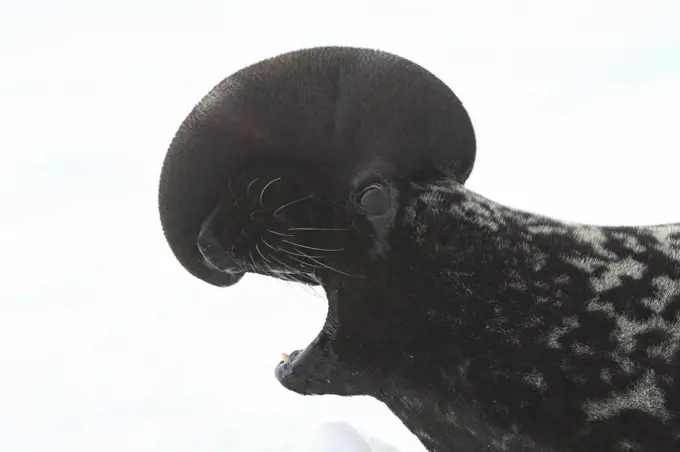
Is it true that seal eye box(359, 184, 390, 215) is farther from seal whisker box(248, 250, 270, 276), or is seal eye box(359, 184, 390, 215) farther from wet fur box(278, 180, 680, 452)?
seal whisker box(248, 250, 270, 276)

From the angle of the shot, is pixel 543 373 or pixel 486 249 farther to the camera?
pixel 486 249

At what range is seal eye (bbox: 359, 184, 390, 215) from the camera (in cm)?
164

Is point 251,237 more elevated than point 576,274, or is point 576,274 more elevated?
point 576,274

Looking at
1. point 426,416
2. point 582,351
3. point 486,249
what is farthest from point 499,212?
point 426,416

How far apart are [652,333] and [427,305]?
0.43 meters

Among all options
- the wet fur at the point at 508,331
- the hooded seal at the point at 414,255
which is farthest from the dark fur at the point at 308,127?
the wet fur at the point at 508,331

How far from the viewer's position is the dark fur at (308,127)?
163 centimetres

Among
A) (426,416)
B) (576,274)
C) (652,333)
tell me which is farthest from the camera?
(426,416)

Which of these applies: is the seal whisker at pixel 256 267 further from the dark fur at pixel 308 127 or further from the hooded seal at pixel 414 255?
the dark fur at pixel 308 127

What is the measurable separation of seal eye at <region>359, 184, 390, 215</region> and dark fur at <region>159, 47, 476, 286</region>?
0.12 ft

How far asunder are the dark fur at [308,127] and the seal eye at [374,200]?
0.04 m

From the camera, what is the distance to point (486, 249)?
62.7 inches

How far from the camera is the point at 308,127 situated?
1.64m

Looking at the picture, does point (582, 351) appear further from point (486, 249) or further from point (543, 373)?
point (486, 249)
